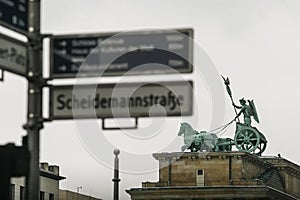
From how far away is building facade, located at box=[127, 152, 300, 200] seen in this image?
97.4 metres

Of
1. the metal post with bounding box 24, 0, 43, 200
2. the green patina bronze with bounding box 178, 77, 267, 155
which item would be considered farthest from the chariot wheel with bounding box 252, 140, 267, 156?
the metal post with bounding box 24, 0, 43, 200

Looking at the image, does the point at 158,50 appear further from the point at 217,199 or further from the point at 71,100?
the point at 217,199

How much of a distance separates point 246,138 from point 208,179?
4576 millimetres

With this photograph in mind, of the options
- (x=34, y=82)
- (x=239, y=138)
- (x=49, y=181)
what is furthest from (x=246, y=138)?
(x=34, y=82)

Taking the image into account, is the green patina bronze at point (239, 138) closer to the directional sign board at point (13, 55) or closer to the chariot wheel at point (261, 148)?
the chariot wheel at point (261, 148)

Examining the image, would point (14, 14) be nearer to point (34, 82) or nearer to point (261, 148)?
point (34, 82)

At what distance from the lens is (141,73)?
14.9m

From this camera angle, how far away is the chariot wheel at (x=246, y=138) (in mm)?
100188

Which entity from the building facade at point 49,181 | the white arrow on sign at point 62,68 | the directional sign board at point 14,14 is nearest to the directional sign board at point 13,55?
the directional sign board at point 14,14

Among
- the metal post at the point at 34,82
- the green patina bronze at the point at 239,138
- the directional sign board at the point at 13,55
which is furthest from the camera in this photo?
the green patina bronze at the point at 239,138

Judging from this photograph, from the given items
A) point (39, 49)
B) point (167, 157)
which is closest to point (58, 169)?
point (167, 157)

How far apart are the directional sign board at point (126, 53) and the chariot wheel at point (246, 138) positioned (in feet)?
279

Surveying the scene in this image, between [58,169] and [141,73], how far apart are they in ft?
313

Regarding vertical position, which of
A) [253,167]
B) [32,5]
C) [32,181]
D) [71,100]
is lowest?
[32,181]
